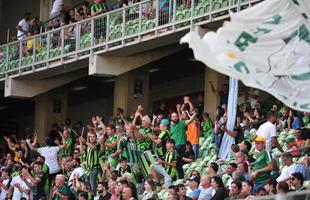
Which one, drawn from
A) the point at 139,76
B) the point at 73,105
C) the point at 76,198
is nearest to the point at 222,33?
the point at 76,198

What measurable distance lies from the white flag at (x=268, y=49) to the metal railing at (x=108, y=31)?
10.1 m

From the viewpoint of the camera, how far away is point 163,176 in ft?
75.2

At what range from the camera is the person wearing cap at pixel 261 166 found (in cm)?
1927

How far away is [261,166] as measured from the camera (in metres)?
19.7

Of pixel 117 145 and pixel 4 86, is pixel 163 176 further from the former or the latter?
pixel 4 86

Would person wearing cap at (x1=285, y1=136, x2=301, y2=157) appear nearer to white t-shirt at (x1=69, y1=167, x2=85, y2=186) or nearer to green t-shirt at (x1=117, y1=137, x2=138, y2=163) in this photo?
green t-shirt at (x1=117, y1=137, x2=138, y2=163)

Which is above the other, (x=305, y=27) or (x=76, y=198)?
(x=305, y=27)

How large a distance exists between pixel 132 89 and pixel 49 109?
4197mm

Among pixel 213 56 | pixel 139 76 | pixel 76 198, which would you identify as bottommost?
pixel 76 198

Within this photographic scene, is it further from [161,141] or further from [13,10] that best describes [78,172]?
[13,10]

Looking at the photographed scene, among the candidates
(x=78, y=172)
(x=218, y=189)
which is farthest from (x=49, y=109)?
(x=218, y=189)

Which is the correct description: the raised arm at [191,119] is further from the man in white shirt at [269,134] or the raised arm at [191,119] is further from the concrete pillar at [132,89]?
the concrete pillar at [132,89]

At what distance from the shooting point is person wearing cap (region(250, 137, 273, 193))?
19.3m

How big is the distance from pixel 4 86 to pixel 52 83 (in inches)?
59.9
